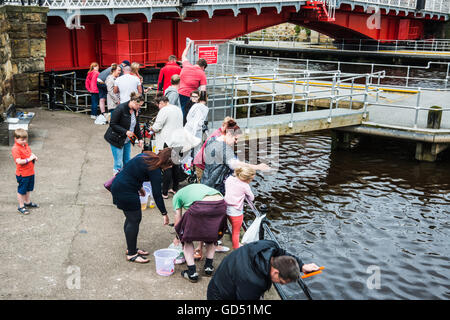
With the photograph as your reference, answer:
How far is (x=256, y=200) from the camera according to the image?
40.6 feet

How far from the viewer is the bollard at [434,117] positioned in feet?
48.9

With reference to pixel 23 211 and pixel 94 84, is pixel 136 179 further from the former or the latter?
pixel 94 84

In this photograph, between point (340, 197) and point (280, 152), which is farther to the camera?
point (280, 152)

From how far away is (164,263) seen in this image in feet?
19.7

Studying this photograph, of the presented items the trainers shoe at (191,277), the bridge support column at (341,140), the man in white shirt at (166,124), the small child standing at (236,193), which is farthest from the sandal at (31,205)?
the bridge support column at (341,140)

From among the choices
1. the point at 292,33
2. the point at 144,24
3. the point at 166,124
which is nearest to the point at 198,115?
the point at 166,124

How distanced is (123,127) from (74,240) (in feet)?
8.00

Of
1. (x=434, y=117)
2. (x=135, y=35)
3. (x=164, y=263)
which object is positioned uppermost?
(x=135, y=35)

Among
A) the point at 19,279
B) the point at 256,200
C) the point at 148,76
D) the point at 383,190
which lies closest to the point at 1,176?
the point at 19,279

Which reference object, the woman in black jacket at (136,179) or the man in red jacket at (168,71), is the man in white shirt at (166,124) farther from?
the man in red jacket at (168,71)

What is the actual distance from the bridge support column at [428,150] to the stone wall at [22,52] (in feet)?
39.6
